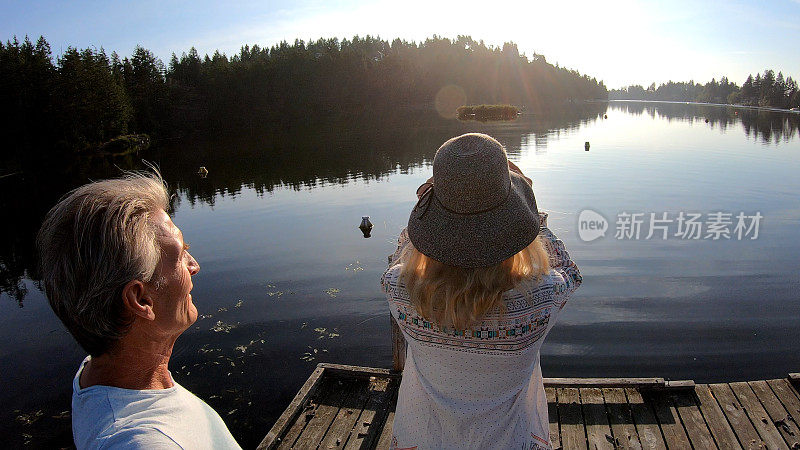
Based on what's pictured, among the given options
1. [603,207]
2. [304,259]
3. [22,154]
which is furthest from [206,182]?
[22,154]

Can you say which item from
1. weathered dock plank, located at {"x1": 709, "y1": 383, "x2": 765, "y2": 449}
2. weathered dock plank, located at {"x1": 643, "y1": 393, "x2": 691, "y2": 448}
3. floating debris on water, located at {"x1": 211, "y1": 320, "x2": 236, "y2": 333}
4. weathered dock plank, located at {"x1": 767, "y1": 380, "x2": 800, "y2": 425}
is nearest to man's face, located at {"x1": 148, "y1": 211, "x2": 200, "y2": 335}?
weathered dock plank, located at {"x1": 643, "y1": 393, "x2": 691, "y2": 448}

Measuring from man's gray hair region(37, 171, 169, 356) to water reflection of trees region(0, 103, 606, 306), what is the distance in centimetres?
1455

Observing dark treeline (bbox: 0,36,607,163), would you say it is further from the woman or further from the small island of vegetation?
the woman

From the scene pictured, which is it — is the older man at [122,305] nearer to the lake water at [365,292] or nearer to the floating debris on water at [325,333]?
the lake water at [365,292]

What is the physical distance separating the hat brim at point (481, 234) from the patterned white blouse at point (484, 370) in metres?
0.20

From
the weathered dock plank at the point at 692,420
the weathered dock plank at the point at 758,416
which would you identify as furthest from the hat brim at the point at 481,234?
the weathered dock plank at the point at 758,416

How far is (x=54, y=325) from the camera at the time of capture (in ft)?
36.2

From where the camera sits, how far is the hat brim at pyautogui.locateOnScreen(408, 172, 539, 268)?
5.68ft

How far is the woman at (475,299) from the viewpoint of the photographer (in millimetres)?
1748

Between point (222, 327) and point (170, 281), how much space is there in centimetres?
951

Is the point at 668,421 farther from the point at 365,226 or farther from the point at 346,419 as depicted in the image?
the point at 365,226

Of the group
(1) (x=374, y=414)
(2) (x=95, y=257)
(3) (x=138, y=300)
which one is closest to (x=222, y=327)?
(1) (x=374, y=414)

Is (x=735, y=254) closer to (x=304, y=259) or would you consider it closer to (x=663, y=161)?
(x=304, y=259)

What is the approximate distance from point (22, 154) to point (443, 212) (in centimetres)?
5623
